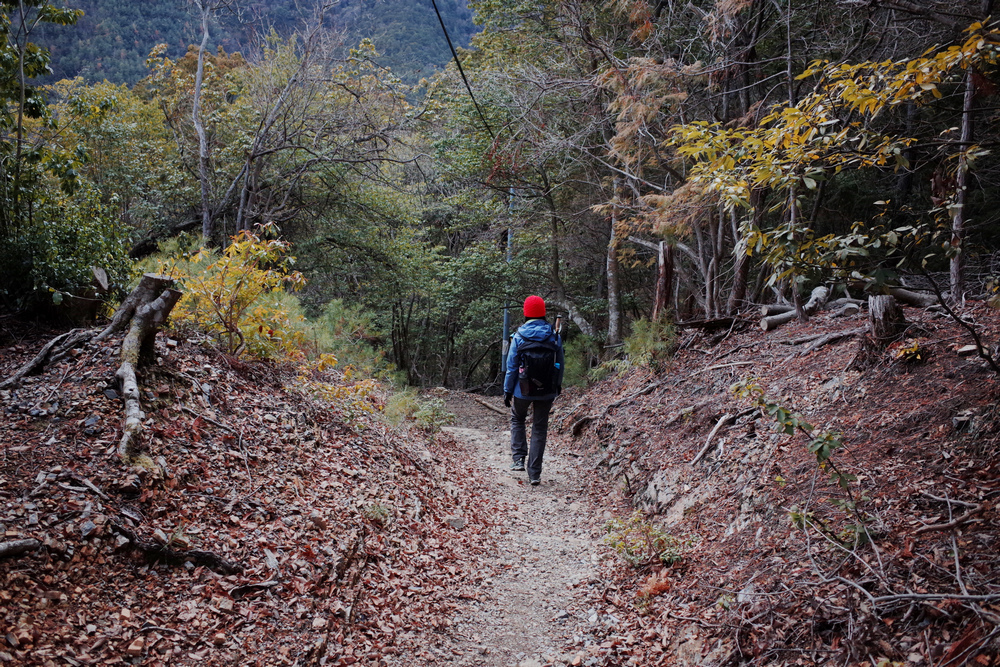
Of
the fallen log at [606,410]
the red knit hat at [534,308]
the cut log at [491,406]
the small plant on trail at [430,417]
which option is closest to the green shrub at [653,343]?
the fallen log at [606,410]

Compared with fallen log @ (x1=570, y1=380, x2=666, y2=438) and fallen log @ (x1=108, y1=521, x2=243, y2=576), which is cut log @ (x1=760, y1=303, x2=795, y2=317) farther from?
fallen log @ (x1=108, y1=521, x2=243, y2=576)

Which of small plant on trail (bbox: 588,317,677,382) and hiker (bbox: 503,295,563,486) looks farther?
small plant on trail (bbox: 588,317,677,382)

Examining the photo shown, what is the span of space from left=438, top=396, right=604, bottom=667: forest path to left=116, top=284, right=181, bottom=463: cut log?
112 inches

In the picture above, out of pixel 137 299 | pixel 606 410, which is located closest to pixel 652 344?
pixel 606 410

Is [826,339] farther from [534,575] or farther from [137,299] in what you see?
[137,299]

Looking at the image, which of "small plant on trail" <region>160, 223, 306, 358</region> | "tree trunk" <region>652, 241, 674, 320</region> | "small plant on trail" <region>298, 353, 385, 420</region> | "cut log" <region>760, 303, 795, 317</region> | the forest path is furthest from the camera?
"tree trunk" <region>652, 241, 674, 320</region>

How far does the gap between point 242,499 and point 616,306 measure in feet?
33.9

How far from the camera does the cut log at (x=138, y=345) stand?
404 cm

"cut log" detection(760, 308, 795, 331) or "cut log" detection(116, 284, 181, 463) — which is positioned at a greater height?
"cut log" detection(116, 284, 181, 463)

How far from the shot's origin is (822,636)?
279 centimetres

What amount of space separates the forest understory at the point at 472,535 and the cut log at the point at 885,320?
19cm

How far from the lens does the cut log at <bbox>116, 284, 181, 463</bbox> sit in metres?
4.04

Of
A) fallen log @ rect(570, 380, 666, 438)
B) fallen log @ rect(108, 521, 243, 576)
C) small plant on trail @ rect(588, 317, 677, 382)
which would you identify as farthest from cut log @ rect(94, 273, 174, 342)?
small plant on trail @ rect(588, 317, 677, 382)

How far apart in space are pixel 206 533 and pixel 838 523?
13.2 ft
